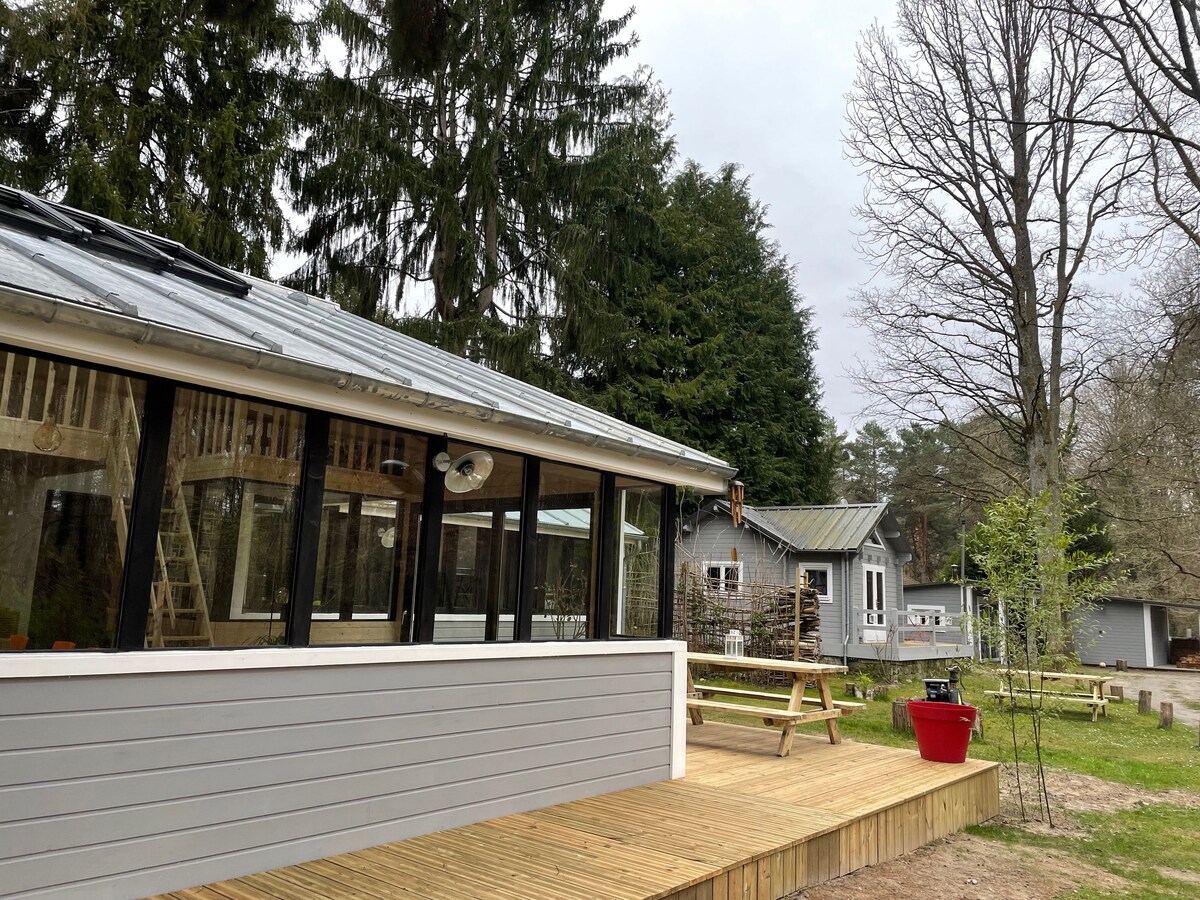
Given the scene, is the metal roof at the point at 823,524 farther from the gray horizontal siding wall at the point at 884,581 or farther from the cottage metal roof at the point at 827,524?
the gray horizontal siding wall at the point at 884,581

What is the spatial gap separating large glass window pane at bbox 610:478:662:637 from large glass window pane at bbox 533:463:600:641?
336mm

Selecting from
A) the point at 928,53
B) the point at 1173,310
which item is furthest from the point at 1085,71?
the point at 1173,310

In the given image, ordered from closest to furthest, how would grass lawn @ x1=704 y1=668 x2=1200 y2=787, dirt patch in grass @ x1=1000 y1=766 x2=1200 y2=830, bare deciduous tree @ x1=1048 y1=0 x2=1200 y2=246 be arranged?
dirt patch in grass @ x1=1000 y1=766 x2=1200 y2=830 → grass lawn @ x1=704 y1=668 x2=1200 y2=787 → bare deciduous tree @ x1=1048 y1=0 x2=1200 y2=246

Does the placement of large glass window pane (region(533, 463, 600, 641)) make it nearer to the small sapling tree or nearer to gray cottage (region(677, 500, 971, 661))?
the small sapling tree

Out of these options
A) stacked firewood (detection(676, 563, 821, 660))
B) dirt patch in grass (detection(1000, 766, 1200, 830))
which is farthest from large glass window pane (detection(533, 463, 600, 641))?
stacked firewood (detection(676, 563, 821, 660))

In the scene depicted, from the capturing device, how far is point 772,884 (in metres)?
4.12

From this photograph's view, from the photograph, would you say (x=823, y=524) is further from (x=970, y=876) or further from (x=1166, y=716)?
(x=970, y=876)

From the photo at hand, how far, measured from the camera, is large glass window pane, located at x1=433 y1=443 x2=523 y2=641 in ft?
14.6

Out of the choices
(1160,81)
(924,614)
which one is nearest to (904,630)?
(924,614)

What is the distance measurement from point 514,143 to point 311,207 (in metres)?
3.98

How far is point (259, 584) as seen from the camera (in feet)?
11.9

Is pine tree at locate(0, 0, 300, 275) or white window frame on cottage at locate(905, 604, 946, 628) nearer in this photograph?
pine tree at locate(0, 0, 300, 275)

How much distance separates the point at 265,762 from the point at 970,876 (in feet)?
13.3

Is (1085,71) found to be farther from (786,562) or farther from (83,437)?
(83,437)
